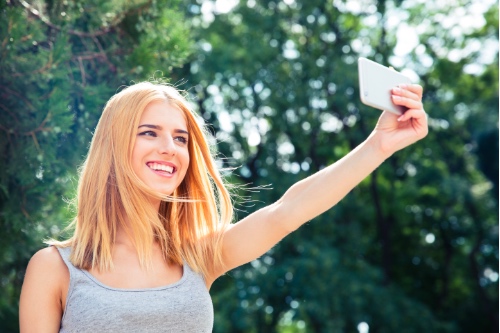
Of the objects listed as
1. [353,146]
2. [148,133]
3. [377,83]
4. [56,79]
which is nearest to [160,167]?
[148,133]

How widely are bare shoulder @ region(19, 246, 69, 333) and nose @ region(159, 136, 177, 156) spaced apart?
1.47 ft

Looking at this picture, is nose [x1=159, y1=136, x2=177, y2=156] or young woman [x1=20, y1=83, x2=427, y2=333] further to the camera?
nose [x1=159, y1=136, x2=177, y2=156]

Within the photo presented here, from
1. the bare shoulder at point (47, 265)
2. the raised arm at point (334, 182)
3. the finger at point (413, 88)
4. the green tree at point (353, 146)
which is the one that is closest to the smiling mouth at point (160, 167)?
the raised arm at point (334, 182)

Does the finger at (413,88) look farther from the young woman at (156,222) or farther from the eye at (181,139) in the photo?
the eye at (181,139)

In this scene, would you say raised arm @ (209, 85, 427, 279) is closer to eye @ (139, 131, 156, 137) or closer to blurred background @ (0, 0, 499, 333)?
eye @ (139, 131, 156, 137)

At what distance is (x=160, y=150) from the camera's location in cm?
232

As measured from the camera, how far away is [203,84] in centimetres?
1225

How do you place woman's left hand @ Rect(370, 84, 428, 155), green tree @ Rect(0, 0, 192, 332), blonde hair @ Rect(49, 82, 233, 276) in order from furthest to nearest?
green tree @ Rect(0, 0, 192, 332), blonde hair @ Rect(49, 82, 233, 276), woman's left hand @ Rect(370, 84, 428, 155)

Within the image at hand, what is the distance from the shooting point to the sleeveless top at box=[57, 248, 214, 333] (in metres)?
2.12

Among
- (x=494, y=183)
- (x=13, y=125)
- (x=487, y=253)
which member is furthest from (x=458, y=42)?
(x=13, y=125)

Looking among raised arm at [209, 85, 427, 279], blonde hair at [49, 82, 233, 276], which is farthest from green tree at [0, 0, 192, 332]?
raised arm at [209, 85, 427, 279]

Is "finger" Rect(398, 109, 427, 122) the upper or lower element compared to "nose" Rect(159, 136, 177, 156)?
upper

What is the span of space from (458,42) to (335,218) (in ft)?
13.4

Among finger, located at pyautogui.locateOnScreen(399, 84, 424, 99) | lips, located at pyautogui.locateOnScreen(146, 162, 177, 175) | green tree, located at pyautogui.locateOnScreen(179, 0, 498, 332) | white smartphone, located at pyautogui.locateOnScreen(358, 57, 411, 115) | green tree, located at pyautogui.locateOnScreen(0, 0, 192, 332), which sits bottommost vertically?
green tree, located at pyautogui.locateOnScreen(179, 0, 498, 332)
